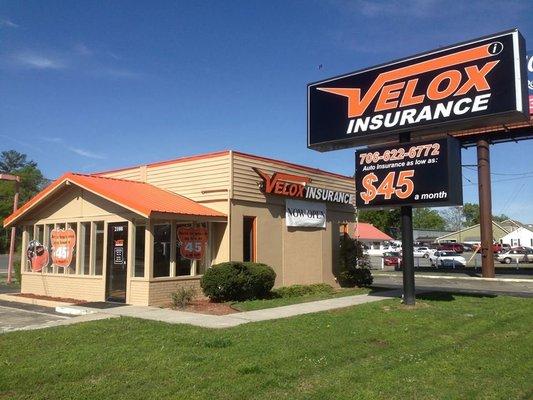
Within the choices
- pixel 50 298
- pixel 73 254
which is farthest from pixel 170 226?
pixel 50 298

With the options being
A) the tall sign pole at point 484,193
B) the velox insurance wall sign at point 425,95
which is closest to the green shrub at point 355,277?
the velox insurance wall sign at point 425,95

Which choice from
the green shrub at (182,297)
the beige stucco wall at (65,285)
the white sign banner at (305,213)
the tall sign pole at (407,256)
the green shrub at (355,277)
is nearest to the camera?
the green shrub at (182,297)

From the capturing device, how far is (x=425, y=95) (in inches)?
557

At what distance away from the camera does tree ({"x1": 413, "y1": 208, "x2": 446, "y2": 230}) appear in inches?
5300

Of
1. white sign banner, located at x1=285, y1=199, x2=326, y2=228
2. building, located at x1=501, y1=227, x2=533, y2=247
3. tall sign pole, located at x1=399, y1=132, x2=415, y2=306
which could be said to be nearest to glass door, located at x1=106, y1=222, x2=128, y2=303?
white sign banner, located at x1=285, y1=199, x2=326, y2=228

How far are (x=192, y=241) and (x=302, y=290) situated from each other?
456 centimetres

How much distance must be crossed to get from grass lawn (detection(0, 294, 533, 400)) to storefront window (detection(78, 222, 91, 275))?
6010 mm

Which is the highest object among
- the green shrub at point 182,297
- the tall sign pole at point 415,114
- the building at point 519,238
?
the tall sign pole at point 415,114

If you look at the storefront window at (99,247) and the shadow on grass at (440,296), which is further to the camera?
the storefront window at (99,247)

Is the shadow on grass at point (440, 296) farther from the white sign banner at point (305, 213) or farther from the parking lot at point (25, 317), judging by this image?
the parking lot at point (25, 317)

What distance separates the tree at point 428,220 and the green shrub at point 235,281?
122992 millimetres

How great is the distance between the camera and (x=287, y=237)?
739 inches

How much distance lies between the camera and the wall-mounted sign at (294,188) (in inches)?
693

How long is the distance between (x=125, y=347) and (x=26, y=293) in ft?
37.8
